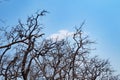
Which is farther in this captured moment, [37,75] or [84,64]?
[84,64]

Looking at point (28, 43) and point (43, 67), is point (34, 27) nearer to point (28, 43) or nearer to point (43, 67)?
point (28, 43)

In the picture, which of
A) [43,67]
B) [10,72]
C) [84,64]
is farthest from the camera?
[84,64]

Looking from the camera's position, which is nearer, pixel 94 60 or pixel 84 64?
pixel 84 64

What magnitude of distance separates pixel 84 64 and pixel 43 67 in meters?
6.50

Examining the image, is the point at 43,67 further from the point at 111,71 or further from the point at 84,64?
the point at 111,71

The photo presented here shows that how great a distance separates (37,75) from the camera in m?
28.4

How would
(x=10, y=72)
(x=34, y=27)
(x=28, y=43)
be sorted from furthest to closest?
(x=10, y=72), (x=34, y=27), (x=28, y=43)

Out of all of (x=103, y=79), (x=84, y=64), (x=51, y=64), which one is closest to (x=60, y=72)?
(x=51, y=64)

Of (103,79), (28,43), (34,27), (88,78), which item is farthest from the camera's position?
(103,79)

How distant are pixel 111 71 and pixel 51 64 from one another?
582 inches

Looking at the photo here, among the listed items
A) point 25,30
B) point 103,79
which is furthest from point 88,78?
point 25,30

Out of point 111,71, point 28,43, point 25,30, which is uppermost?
point 111,71

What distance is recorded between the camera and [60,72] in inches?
1092

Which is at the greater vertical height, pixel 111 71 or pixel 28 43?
pixel 111 71
